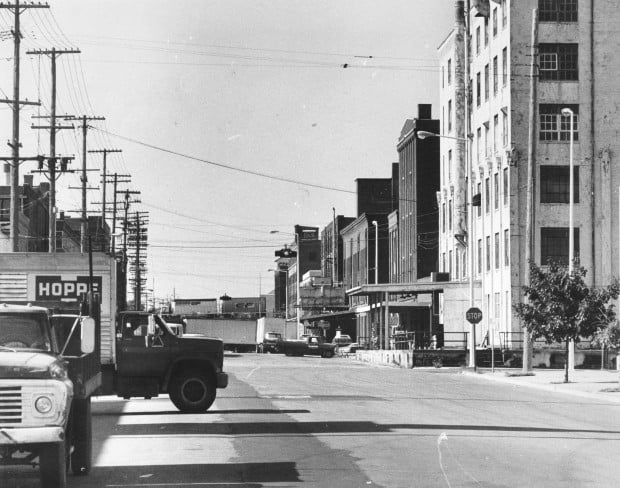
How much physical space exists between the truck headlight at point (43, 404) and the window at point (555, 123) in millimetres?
56692

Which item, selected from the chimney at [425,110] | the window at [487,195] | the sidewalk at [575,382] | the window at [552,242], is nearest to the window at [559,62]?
the window at [487,195]

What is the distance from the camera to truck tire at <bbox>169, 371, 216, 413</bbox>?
23.6 metres

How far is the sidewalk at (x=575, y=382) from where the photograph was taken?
3390cm

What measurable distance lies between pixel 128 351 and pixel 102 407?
3.32m

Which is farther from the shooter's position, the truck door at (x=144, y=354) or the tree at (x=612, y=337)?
the tree at (x=612, y=337)

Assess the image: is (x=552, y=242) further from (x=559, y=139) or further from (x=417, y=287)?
(x=417, y=287)

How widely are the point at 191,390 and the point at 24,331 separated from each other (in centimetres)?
1195

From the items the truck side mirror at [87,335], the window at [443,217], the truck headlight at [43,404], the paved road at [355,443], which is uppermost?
the window at [443,217]

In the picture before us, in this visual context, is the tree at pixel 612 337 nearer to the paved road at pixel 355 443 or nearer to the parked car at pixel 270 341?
the paved road at pixel 355 443

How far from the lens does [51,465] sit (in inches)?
416

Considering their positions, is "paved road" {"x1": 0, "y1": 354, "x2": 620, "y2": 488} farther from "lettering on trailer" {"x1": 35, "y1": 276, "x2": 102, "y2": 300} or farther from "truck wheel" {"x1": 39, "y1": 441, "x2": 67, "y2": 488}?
"lettering on trailer" {"x1": 35, "y1": 276, "x2": 102, "y2": 300}

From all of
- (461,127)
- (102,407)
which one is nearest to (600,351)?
(461,127)

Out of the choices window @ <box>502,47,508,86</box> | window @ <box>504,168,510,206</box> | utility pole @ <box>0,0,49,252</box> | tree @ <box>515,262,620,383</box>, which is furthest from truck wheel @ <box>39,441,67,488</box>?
window @ <box>502,47,508,86</box>

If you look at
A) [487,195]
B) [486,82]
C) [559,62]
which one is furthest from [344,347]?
[559,62]
